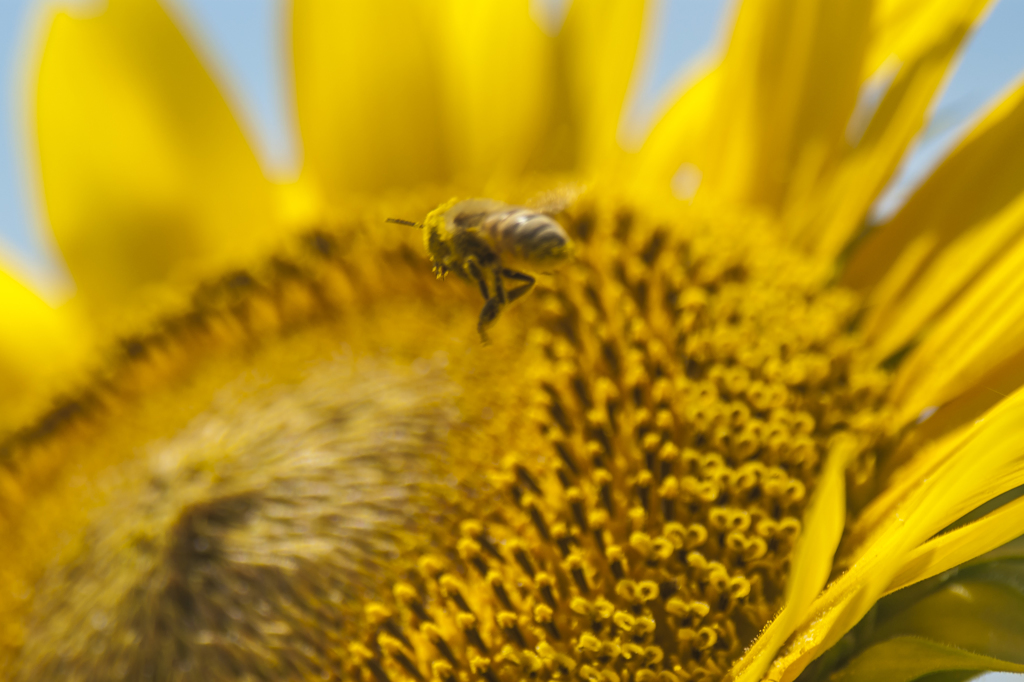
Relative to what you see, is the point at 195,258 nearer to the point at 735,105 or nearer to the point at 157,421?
the point at 157,421

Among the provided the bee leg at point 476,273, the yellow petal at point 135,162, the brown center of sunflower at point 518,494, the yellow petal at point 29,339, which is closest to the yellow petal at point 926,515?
the brown center of sunflower at point 518,494

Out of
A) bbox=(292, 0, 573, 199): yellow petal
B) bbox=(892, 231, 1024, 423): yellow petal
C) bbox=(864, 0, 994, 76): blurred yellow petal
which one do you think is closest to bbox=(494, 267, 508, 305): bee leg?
bbox=(892, 231, 1024, 423): yellow petal

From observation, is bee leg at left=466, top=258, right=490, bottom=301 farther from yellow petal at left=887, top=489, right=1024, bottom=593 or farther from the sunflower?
yellow petal at left=887, top=489, right=1024, bottom=593

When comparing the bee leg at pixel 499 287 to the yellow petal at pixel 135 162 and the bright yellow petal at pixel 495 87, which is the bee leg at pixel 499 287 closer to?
the bright yellow petal at pixel 495 87

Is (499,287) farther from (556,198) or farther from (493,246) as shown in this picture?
(556,198)

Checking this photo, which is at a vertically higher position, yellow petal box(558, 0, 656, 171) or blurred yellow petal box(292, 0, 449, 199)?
blurred yellow petal box(292, 0, 449, 199)

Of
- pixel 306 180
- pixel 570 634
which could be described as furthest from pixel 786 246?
pixel 306 180
